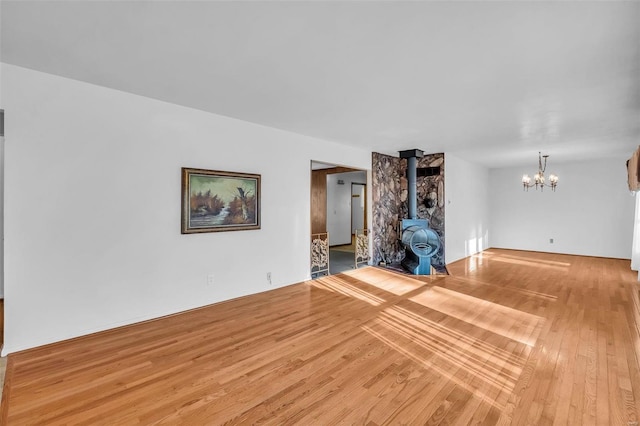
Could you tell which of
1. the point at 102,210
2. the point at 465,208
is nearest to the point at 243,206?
the point at 102,210

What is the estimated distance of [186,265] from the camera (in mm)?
3699

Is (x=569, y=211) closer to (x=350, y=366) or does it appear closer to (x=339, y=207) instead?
(x=339, y=207)

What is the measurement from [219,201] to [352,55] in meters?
2.44

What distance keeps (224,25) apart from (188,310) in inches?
121

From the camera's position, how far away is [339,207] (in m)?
10.6

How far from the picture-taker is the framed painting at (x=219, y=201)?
3.68 meters

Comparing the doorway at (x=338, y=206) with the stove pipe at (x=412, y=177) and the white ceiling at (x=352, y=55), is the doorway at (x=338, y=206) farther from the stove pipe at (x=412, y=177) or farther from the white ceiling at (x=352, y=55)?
the white ceiling at (x=352, y=55)

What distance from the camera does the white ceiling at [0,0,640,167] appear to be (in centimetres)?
191

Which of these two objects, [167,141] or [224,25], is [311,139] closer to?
[167,141]

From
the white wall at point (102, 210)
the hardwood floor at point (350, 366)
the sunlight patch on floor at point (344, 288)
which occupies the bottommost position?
the hardwood floor at point (350, 366)

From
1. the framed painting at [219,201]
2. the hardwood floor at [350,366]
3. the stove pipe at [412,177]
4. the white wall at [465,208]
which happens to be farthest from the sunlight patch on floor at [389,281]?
the framed painting at [219,201]

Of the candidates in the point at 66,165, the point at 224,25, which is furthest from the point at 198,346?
the point at 224,25

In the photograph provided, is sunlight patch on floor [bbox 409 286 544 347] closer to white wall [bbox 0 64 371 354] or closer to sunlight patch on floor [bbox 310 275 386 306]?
sunlight patch on floor [bbox 310 275 386 306]

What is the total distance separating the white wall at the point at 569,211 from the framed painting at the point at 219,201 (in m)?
7.35
